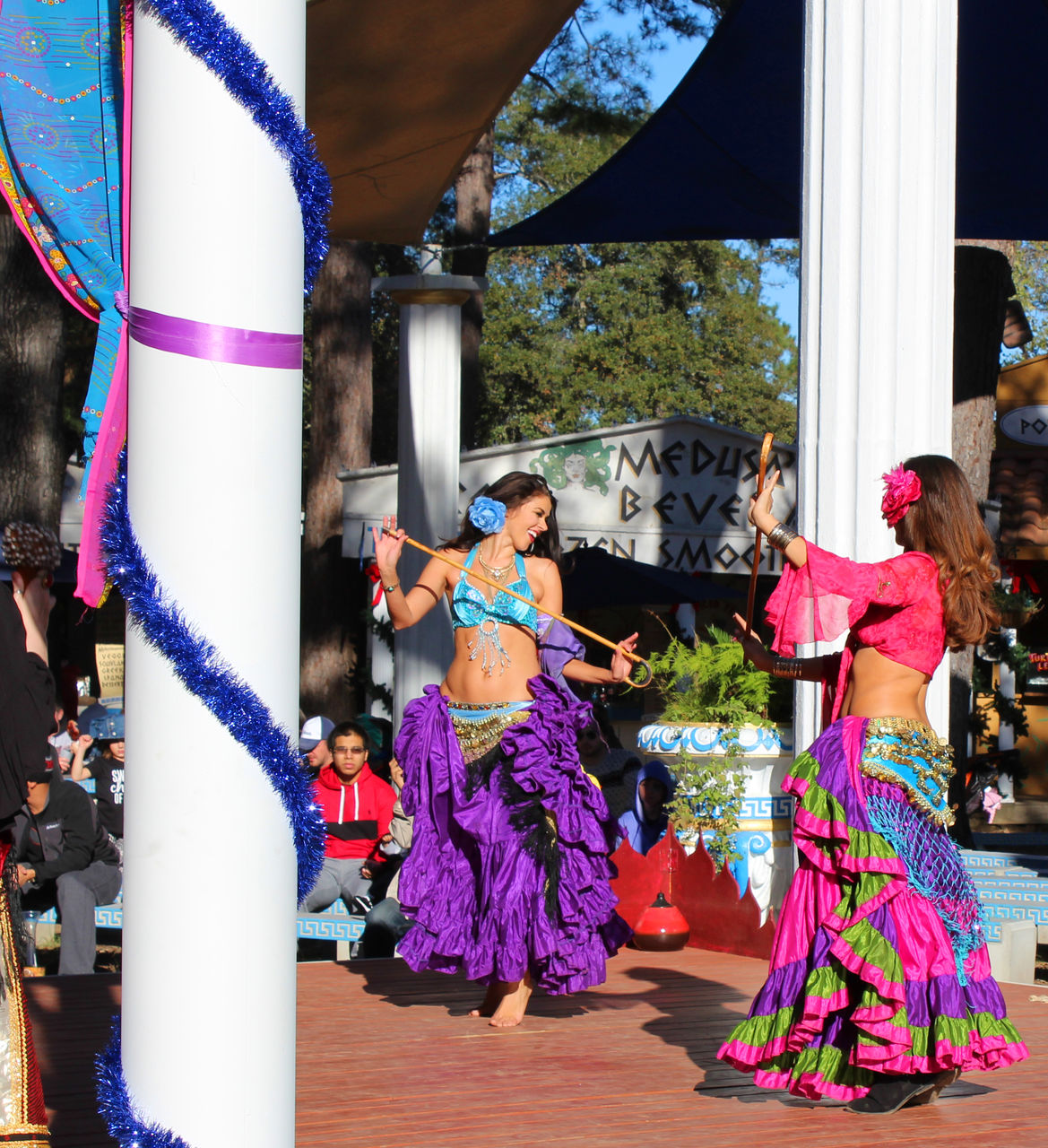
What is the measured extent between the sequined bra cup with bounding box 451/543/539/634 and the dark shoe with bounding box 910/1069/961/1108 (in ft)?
6.81

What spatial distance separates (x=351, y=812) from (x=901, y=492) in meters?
4.71

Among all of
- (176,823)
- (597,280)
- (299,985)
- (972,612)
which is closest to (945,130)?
(972,612)

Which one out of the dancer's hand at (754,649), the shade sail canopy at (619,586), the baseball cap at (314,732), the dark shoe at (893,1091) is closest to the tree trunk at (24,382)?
the baseball cap at (314,732)

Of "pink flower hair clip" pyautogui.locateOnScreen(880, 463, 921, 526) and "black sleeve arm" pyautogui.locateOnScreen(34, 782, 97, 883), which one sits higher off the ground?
"pink flower hair clip" pyautogui.locateOnScreen(880, 463, 921, 526)

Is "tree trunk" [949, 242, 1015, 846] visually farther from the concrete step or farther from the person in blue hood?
the person in blue hood

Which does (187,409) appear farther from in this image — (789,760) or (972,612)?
→ (789,760)

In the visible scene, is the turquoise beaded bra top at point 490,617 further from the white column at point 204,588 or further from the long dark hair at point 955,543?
the white column at point 204,588

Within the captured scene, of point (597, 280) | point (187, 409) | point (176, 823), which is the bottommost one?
point (176, 823)

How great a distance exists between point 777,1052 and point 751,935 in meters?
2.53

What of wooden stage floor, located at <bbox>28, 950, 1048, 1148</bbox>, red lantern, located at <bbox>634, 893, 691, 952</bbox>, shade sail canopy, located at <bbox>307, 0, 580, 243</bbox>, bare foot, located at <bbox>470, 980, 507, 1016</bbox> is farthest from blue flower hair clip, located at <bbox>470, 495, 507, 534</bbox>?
shade sail canopy, located at <bbox>307, 0, 580, 243</bbox>

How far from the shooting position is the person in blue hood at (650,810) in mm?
7020

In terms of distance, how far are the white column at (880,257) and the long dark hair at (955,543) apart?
130cm

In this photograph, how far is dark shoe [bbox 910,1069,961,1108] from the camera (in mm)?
4062

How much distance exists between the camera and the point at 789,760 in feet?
21.4
